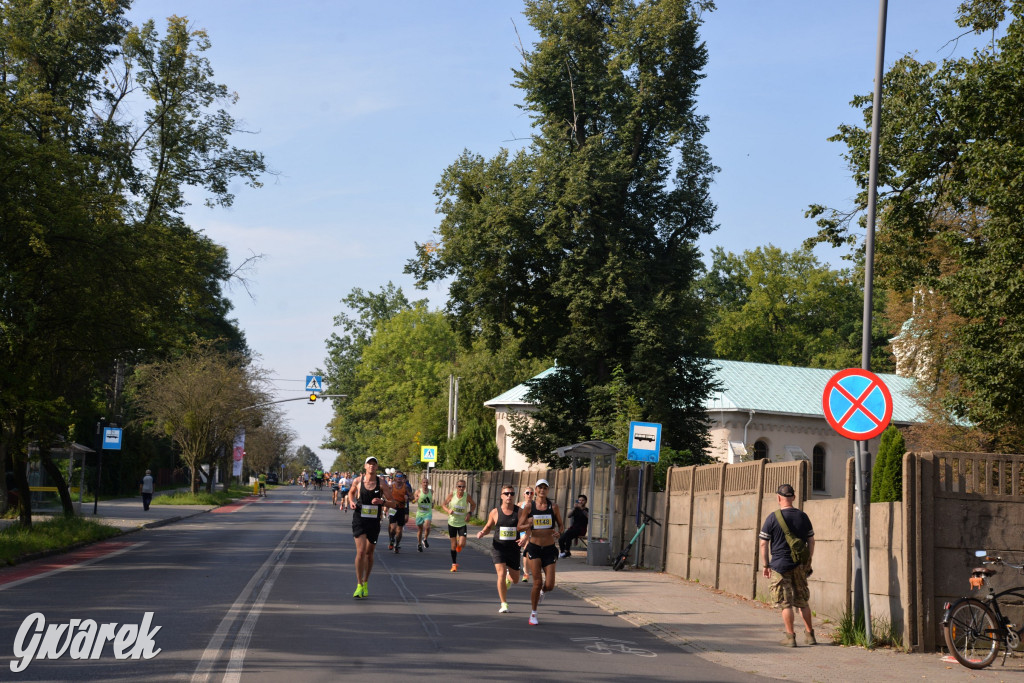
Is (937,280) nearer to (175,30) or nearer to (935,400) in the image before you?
(935,400)

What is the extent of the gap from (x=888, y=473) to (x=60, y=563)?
14887 mm

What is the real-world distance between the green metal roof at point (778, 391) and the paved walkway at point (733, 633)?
33.8m

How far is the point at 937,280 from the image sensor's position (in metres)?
23.5

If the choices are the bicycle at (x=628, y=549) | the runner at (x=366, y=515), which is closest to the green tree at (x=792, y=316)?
the bicycle at (x=628, y=549)

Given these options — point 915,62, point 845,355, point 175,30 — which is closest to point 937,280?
point 915,62

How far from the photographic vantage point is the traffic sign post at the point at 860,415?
12.3 meters

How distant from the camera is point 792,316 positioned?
3263 inches

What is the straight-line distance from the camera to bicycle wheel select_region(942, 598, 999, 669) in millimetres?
10953

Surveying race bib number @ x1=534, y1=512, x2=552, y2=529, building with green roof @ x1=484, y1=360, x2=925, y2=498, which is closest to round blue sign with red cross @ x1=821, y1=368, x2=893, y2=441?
race bib number @ x1=534, y1=512, x2=552, y2=529

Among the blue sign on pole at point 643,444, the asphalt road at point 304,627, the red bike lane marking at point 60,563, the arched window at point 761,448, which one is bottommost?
the red bike lane marking at point 60,563

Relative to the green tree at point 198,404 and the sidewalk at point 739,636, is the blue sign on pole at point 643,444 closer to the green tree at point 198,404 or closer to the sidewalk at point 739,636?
the sidewalk at point 739,636

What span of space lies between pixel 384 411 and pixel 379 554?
67.2m

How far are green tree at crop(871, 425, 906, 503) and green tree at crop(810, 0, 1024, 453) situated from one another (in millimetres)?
4434

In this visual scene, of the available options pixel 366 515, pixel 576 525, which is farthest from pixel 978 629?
pixel 576 525
